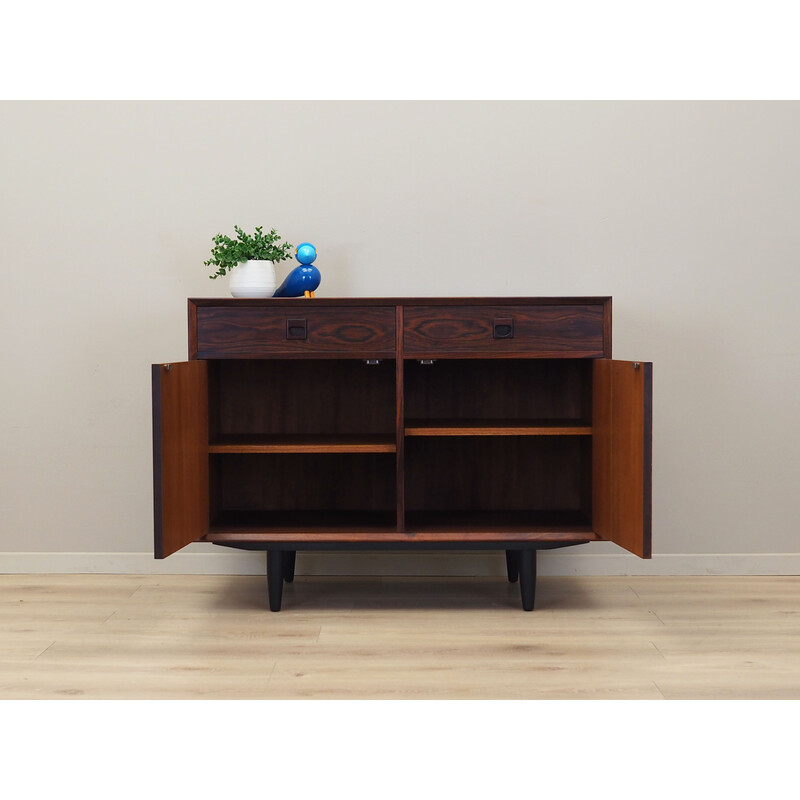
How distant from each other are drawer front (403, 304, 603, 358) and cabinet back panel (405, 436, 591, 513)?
0.47 m

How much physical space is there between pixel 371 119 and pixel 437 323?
865 millimetres

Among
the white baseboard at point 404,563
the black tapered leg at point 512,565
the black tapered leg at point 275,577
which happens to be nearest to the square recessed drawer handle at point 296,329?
the black tapered leg at point 275,577

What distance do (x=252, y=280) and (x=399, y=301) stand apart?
48cm

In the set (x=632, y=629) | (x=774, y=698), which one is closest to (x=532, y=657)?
(x=632, y=629)

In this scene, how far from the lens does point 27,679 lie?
79.4 inches

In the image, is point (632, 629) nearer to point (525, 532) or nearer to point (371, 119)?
point (525, 532)

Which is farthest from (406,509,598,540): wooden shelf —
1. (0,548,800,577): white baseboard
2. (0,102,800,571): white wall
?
(0,102,800,571): white wall

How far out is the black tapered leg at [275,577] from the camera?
2.51 metres

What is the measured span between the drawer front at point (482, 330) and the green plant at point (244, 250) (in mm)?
504

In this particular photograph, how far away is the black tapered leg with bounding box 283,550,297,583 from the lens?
9.05 ft

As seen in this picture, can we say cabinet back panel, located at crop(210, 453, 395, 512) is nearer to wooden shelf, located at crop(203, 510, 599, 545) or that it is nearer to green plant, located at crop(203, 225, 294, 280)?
wooden shelf, located at crop(203, 510, 599, 545)

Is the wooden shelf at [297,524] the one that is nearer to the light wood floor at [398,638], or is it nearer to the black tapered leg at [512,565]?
the light wood floor at [398,638]

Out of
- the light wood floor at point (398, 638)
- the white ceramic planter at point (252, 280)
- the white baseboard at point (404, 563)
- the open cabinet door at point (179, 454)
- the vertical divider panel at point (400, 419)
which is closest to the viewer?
the light wood floor at point (398, 638)

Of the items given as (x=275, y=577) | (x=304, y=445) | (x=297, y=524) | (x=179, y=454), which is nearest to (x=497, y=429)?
(x=304, y=445)
